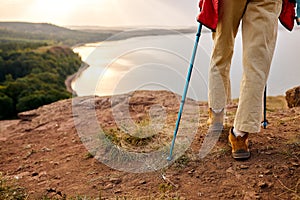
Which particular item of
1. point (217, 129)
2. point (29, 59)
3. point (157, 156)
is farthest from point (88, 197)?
point (29, 59)

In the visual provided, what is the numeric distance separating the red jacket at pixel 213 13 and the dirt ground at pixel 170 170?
119cm

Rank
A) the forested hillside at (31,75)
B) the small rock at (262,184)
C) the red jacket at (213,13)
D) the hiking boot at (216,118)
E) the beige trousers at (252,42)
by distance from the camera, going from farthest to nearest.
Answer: the forested hillside at (31,75)
the hiking boot at (216,118)
the red jacket at (213,13)
the beige trousers at (252,42)
the small rock at (262,184)

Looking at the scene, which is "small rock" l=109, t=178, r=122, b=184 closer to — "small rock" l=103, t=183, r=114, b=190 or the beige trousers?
"small rock" l=103, t=183, r=114, b=190

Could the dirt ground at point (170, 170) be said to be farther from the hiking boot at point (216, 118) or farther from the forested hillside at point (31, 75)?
the forested hillside at point (31, 75)

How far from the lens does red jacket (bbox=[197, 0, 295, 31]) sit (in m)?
2.92

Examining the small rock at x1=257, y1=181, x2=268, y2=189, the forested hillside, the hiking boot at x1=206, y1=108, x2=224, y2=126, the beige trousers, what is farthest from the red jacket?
the forested hillside

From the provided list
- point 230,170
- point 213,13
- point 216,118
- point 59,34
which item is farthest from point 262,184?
point 59,34

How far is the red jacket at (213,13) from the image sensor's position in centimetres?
292

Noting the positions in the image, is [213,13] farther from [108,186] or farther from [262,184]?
[108,186]

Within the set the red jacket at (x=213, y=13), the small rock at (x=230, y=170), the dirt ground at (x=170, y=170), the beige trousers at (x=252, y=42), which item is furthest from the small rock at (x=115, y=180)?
the red jacket at (x=213, y=13)

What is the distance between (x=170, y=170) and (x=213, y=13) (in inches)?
57.2

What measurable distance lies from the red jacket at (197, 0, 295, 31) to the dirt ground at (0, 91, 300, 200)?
3.89ft

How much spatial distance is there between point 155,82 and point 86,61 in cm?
68

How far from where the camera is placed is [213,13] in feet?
9.59
